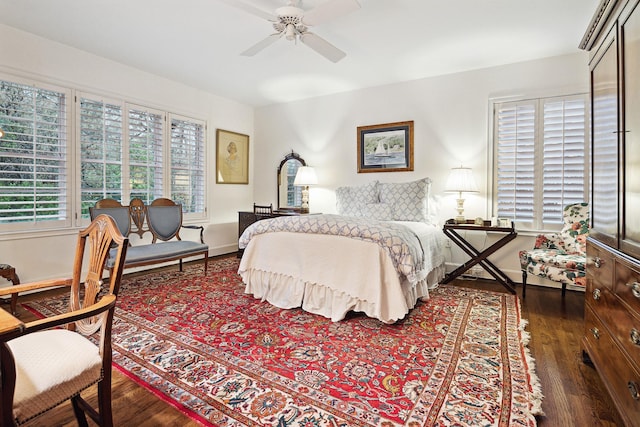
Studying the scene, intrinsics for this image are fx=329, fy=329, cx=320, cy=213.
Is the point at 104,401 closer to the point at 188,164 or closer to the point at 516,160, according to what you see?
the point at 188,164

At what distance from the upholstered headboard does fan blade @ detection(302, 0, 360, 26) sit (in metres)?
2.24

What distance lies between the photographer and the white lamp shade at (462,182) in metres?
3.85

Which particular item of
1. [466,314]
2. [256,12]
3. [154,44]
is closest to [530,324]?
[466,314]

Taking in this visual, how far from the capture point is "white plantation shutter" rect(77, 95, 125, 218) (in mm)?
3793

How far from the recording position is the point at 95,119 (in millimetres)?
3891

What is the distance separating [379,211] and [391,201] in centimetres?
20

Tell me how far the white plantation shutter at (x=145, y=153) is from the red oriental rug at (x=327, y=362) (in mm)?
1714

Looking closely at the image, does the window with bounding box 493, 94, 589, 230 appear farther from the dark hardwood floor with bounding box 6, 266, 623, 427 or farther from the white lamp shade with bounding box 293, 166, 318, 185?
the white lamp shade with bounding box 293, 166, 318, 185

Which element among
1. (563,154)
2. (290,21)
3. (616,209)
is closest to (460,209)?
(563,154)

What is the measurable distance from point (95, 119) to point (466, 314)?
4.51 m

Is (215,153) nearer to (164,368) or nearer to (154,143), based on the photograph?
(154,143)

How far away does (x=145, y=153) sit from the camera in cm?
441

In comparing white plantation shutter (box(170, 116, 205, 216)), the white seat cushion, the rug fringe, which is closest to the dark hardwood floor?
the rug fringe

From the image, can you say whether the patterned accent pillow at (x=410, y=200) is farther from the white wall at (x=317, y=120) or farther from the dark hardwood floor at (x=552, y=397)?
the dark hardwood floor at (x=552, y=397)
